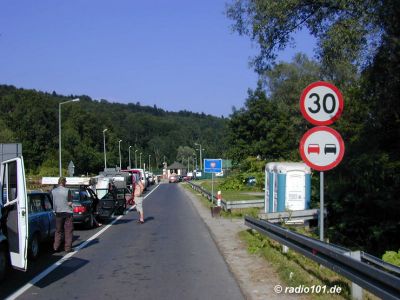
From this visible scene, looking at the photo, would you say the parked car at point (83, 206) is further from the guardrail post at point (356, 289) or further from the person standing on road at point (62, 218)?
the guardrail post at point (356, 289)

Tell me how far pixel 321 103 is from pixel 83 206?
11.4 meters

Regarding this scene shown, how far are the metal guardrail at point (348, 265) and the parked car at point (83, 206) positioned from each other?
28.3 feet

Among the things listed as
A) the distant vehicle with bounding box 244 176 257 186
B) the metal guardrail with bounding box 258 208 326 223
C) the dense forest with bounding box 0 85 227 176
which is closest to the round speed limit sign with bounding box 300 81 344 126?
the metal guardrail with bounding box 258 208 326 223

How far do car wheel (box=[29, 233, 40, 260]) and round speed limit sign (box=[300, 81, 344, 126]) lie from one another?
6.72 meters

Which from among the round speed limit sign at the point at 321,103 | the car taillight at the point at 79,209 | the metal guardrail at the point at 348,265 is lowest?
the car taillight at the point at 79,209

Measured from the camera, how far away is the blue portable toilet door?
1823 centimetres

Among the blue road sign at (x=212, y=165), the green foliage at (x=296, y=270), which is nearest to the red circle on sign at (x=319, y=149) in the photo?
the green foliage at (x=296, y=270)

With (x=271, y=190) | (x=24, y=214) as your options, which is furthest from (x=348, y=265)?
(x=271, y=190)

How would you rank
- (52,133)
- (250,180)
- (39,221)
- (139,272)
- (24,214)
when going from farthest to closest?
(52,133), (250,180), (39,221), (139,272), (24,214)

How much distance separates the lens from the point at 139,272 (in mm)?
9781

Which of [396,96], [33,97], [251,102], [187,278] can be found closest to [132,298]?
[187,278]

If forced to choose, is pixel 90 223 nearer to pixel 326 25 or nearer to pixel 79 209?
pixel 79 209

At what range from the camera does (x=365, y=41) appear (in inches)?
565

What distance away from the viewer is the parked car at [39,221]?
37.2ft
